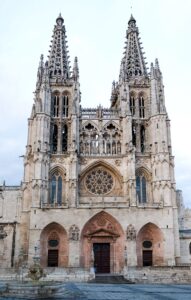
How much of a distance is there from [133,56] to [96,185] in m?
17.3

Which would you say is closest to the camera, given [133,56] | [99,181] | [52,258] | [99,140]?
[52,258]

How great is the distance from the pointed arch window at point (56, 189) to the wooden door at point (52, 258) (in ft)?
15.4

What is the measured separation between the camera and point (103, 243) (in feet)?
115

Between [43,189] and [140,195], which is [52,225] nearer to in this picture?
[43,189]

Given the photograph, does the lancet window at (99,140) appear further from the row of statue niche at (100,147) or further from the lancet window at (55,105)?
the lancet window at (55,105)

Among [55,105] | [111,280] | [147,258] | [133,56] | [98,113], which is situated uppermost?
[133,56]

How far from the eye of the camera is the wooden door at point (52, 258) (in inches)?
1353

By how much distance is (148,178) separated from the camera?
3747 cm

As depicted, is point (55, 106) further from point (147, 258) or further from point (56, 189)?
point (147, 258)

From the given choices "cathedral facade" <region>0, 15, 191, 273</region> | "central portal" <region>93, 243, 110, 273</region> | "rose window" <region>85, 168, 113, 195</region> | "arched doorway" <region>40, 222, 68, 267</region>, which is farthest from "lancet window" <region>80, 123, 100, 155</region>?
"central portal" <region>93, 243, 110, 273</region>

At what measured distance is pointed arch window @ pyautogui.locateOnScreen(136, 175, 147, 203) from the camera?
36719mm

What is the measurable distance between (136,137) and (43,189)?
11461 mm

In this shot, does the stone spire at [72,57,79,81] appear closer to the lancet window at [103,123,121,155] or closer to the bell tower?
the bell tower

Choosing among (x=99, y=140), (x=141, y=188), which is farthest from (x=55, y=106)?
(x=141, y=188)
